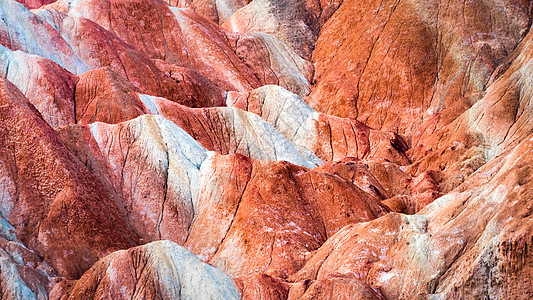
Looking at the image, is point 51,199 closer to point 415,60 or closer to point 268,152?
point 268,152

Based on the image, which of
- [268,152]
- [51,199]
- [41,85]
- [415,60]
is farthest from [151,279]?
[415,60]

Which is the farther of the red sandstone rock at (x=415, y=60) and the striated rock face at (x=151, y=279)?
the red sandstone rock at (x=415, y=60)

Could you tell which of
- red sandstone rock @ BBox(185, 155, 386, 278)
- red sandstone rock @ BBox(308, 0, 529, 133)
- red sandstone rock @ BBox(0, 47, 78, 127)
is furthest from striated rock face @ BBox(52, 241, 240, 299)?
red sandstone rock @ BBox(308, 0, 529, 133)

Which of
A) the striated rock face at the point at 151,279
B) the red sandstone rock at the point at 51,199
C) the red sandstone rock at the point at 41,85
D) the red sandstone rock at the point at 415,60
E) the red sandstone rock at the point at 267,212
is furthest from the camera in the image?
the red sandstone rock at the point at 415,60

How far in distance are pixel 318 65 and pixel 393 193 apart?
30.1m

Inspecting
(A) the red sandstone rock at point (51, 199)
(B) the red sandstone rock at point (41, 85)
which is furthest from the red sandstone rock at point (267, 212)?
(B) the red sandstone rock at point (41, 85)

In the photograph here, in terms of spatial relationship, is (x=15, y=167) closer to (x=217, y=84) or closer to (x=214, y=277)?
(x=214, y=277)

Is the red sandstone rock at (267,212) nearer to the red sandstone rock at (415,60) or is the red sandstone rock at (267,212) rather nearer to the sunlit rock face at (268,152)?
the sunlit rock face at (268,152)

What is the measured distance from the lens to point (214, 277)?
92.5 feet

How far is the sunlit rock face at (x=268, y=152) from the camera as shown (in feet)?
88.3

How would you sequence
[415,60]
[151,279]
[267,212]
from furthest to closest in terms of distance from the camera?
[415,60]
[267,212]
[151,279]

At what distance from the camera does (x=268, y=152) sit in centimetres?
4962

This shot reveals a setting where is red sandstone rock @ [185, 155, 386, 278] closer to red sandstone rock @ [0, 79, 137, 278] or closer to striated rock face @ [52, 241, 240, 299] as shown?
red sandstone rock @ [0, 79, 137, 278]

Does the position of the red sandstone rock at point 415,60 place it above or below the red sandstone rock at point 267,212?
below
